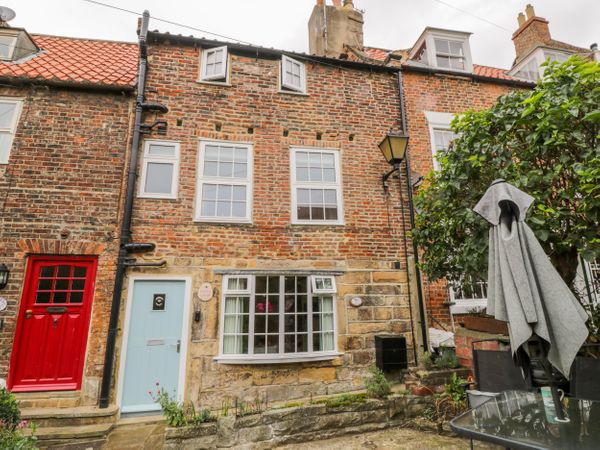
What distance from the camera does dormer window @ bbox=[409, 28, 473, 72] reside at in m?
9.41

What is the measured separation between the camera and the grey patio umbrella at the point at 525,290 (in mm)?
2811

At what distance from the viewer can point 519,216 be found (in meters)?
3.21

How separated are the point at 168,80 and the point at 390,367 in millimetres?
7693

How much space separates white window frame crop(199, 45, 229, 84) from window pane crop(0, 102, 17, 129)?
3.93 meters

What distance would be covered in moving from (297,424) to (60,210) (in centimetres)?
583

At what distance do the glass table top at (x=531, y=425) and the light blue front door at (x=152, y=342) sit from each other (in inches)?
196

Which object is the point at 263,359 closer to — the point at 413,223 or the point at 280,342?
the point at 280,342

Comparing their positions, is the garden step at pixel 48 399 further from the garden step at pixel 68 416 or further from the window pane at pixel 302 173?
the window pane at pixel 302 173

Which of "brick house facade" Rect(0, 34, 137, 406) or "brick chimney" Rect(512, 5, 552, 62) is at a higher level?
"brick chimney" Rect(512, 5, 552, 62)

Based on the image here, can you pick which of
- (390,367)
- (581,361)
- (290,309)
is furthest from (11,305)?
(581,361)

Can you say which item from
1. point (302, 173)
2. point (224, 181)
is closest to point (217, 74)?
point (224, 181)

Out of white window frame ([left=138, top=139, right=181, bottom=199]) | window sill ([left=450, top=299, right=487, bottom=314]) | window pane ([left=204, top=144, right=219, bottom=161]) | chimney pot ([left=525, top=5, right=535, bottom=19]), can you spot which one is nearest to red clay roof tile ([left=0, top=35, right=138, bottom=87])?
white window frame ([left=138, top=139, right=181, bottom=199])

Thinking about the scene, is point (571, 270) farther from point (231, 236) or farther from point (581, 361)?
point (231, 236)

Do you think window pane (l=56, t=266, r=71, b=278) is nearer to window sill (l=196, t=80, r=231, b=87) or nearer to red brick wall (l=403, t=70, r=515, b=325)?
window sill (l=196, t=80, r=231, b=87)
